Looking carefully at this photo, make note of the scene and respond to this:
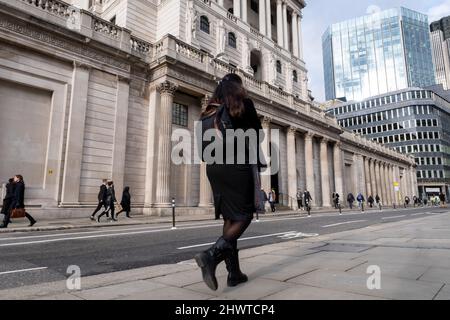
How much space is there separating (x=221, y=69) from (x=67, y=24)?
1060cm

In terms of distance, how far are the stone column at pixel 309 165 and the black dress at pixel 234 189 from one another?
29341mm

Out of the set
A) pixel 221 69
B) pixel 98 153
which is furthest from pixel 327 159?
pixel 98 153

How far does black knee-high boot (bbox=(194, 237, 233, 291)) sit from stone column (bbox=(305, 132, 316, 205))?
96.6 ft

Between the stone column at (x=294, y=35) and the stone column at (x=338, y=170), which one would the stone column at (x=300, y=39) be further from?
the stone column at (x=338, y=170)

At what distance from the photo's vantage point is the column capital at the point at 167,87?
18.7 meters

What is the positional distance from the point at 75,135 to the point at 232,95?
47.7 feet

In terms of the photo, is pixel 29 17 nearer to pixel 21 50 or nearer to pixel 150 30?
pixel 21 50

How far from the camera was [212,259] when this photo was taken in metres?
2.73

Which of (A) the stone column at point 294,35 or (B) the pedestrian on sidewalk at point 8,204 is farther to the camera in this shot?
(A) the stone column at point 294,35

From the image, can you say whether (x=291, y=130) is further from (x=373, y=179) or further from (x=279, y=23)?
(x=373, y=179)

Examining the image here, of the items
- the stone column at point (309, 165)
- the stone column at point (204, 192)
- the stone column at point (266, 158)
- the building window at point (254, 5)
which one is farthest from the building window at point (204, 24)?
the stone column at point (309, 165)

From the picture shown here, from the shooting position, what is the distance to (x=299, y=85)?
128ft

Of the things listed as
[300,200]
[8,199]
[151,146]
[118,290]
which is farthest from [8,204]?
[300,200]

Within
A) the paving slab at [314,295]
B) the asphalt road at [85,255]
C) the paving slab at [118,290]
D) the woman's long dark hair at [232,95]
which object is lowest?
the asphalt road at [85,255]
